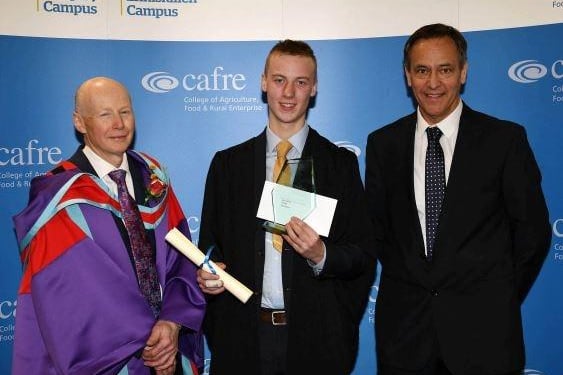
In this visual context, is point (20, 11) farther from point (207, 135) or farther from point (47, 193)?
point (47, 193)

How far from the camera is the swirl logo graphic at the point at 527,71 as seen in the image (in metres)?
4.54

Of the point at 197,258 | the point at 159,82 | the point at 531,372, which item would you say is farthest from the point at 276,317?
the point at 531,372

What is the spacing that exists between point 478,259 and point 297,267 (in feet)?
3.04

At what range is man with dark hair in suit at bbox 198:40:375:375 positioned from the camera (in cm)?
286

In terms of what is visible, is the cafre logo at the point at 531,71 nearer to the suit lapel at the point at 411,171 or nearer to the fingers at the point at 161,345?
the suit lapel at the point at 411,171

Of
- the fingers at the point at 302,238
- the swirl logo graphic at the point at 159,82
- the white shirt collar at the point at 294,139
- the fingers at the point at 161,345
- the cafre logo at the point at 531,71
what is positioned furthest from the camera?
the swirl logo graphic at the point at 159,82

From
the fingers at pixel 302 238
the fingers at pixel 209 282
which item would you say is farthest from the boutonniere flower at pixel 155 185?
the fingers at pixel 302 238

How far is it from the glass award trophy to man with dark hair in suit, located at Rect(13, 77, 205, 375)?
67 cm

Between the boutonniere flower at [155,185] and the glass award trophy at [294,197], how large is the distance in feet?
2.17

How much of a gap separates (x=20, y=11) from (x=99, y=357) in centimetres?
315

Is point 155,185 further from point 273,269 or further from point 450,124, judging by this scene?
point 450,124

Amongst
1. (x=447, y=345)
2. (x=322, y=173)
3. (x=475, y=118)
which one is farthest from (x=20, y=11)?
(x=447, y=345)

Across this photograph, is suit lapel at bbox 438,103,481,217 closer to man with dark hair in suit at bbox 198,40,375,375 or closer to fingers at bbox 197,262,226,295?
man with dark hair in suit at bbox 198,40,375,375

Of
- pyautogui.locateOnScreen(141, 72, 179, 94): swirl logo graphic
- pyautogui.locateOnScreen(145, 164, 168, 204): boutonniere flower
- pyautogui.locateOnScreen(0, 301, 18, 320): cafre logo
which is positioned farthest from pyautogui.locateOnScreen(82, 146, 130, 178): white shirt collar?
pyautogui.locateOnScreen(0, 301, 18, 320): cafre logo
